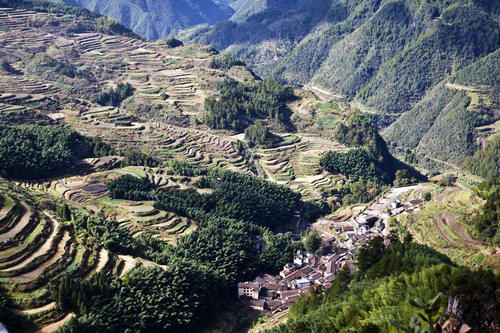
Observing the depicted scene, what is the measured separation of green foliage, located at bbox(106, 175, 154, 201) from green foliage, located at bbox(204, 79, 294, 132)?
29.7 metres

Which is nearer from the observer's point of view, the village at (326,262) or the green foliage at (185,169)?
the village at (326,262)

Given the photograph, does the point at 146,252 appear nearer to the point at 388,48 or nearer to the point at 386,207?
the point at 386,207

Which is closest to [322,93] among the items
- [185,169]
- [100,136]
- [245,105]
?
[245,105]

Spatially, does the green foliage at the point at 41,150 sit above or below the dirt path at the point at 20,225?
below

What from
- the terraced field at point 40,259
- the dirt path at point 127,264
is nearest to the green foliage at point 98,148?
the terraced field at point 40,259

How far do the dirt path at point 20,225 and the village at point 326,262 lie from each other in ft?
55.6

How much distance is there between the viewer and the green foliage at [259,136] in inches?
2886

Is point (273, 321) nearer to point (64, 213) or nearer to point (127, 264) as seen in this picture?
point (127, 264)

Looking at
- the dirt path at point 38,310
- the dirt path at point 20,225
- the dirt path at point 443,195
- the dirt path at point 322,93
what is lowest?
the dirt path at point 322,93

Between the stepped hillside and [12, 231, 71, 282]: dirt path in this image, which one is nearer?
[12, 231, 71, 282]: dirt path

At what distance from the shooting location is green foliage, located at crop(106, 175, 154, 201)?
4722 cm

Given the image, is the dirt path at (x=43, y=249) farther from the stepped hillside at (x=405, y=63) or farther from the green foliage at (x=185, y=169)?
the stepped hillside at (x=405, y=63)

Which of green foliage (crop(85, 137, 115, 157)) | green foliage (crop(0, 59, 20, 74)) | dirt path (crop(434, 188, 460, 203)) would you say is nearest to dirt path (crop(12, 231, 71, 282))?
green foliage (crop(85, 137, 115, 157))

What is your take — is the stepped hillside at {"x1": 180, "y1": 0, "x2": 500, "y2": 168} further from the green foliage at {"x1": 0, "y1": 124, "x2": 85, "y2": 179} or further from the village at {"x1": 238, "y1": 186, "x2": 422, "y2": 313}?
the green foliage at {"x1": 0, "y1": 124, "x2": 85, "y2": 179}
